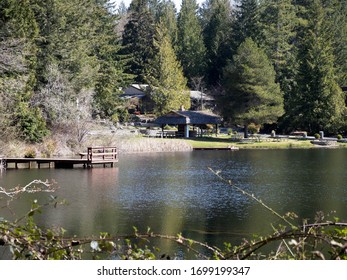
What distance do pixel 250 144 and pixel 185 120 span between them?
6.75 m

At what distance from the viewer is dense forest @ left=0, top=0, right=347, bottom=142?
4078 cm

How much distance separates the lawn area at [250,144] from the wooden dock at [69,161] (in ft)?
56.6

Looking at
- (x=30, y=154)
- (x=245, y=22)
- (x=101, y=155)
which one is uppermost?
(x=245, y=22)

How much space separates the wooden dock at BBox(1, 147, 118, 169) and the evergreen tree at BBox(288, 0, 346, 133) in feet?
101

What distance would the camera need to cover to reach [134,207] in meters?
21.9

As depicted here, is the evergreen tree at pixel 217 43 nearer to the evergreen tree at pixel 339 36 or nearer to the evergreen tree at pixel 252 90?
the evergreen tree at pixel 339 36

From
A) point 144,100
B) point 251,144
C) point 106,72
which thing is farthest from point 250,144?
point 144,100

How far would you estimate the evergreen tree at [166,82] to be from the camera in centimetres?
6912

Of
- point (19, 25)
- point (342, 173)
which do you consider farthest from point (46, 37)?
point (342, 173)

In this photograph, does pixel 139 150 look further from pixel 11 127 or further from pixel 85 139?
pixel 11 127

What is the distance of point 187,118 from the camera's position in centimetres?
5912

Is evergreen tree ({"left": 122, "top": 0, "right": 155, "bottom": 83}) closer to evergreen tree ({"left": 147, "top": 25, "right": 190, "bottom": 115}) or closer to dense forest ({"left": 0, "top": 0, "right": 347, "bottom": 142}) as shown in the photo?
dense forest ({"left": 0, "top": 0, "right": 347, "bottom": 142})

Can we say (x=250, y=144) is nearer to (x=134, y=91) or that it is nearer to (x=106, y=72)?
(x=106, y=72)

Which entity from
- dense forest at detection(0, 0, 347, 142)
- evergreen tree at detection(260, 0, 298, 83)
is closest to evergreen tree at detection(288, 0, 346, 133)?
dense forest at detection(0, 0, 347, 142)
